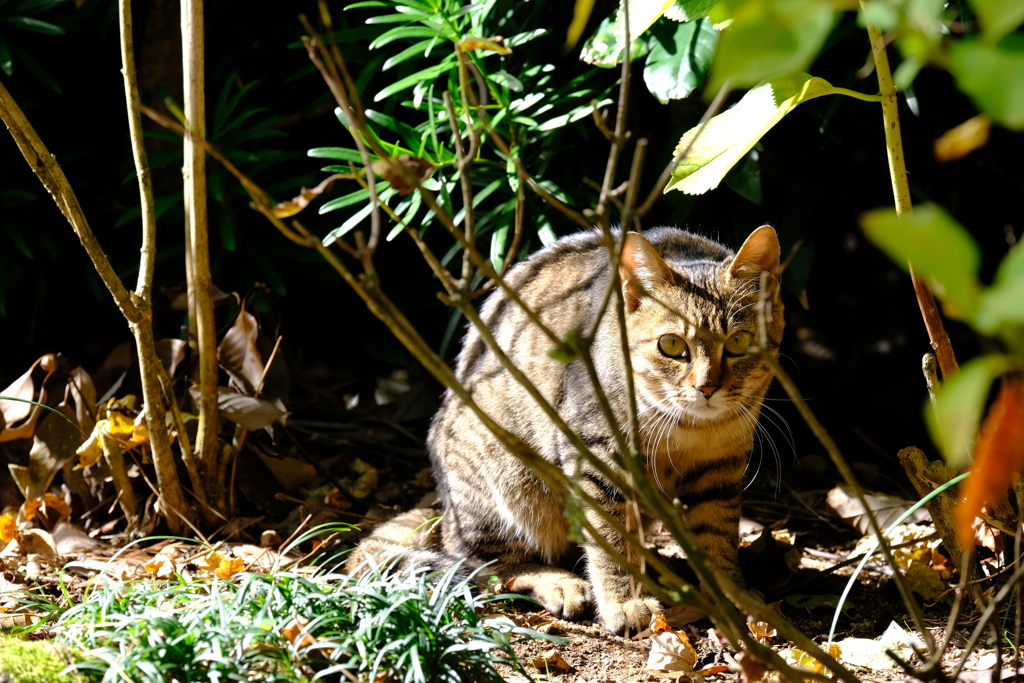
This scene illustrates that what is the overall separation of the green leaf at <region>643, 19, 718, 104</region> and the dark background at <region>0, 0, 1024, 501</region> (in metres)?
0.37

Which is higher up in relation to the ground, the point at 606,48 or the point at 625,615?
the point at 606,48

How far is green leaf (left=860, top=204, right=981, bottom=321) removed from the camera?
730 millimetres

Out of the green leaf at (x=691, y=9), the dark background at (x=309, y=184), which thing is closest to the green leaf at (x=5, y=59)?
the dark background at (x=309, y=184)

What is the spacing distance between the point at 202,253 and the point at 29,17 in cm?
153

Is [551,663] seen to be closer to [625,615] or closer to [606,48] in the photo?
[625,615]

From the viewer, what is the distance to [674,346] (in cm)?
272

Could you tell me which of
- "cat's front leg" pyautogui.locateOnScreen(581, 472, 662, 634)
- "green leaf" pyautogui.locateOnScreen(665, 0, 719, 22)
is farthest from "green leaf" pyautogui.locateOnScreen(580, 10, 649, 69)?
"cat's front leg" pyautogui.locateOnScreen(581, 472, 662, 634)

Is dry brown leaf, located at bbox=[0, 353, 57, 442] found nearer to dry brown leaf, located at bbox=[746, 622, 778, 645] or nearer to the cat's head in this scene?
the cat's head

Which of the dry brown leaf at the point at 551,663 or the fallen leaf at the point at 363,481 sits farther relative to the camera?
the fallen leaf at the point at 363,481

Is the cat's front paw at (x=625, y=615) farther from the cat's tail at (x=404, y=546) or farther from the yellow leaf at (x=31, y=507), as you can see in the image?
the yellow leaf at (x=31, y=507)

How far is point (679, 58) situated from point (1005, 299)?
2.63 meters

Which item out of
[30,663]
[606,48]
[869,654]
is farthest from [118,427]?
[869,654]

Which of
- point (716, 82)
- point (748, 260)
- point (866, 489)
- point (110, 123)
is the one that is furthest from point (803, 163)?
point (716, 82)

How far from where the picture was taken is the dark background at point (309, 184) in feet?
12.0
